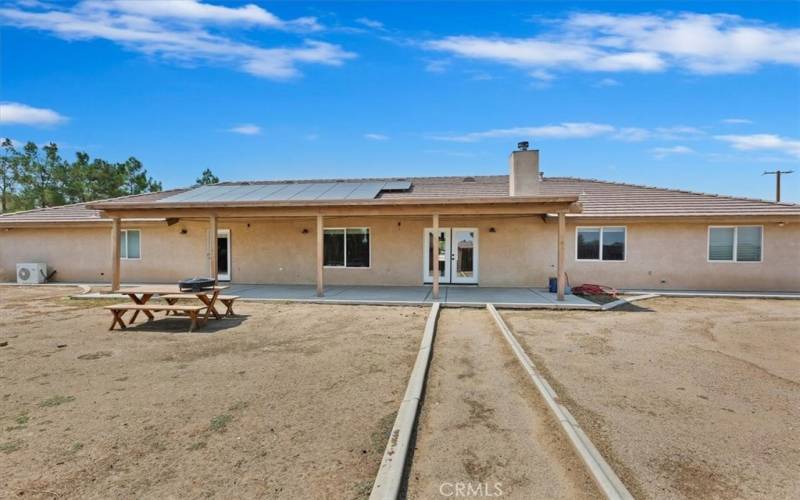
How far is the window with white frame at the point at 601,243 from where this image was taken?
499 inches

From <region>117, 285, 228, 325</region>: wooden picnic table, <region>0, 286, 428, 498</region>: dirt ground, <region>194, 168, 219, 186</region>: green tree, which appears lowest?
<region>0, 286, 428, 498</region>: dirt ground

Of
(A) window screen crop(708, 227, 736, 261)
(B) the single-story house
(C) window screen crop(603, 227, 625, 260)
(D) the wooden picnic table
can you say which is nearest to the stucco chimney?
(B) the single-story house

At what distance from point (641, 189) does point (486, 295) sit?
28.3 feet

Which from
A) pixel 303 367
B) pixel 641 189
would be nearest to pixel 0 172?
pixel 303 367

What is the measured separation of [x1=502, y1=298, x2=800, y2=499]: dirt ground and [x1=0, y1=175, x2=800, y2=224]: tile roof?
475 centimetres

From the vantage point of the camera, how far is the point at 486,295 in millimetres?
11250

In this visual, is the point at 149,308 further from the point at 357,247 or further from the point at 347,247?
the point at 357,247

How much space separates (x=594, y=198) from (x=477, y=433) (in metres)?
12.8

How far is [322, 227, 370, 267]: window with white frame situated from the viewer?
44.9ft

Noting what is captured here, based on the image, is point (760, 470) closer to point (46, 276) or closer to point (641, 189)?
point (641, 189)

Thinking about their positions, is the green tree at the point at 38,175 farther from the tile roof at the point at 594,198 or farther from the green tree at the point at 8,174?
the tile roof at the point at 594,198

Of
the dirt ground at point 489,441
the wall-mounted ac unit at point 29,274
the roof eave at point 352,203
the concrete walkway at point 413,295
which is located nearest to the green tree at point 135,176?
the wall-mounted ac unit at point 29,274

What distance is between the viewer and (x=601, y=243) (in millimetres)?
12750

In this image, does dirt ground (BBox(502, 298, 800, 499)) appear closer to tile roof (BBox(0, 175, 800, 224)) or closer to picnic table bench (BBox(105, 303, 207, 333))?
tile roof (BBox(0, 175, 800, 224))
